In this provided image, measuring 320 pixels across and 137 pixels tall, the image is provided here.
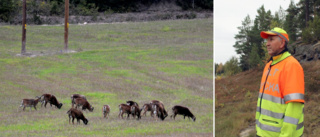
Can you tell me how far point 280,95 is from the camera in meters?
2.71

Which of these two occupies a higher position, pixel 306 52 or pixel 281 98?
pixel 306 52

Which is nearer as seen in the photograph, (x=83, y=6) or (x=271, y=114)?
(x=271, y=114)

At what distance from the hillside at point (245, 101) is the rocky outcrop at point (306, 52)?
0.35 ft

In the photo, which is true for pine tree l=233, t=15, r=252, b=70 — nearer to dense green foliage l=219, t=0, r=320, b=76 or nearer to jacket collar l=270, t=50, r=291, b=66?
dense green foliage l=219, t=0, r=320, b=76

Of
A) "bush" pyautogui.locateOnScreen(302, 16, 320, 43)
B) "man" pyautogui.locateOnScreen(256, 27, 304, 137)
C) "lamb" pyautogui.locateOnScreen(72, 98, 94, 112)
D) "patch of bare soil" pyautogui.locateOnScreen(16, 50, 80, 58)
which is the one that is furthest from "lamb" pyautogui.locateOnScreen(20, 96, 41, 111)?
"man" pyautogui.locateOnScreen(256, 27, 304, 137)

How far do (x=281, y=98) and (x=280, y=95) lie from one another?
0.03 meters

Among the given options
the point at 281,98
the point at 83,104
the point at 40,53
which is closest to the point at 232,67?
the point at 281,98

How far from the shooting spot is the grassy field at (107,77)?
7.56m

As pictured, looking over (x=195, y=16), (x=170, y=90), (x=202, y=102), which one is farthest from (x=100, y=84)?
(x=195, y=16)

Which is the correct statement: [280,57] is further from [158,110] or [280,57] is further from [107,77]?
[107,77]

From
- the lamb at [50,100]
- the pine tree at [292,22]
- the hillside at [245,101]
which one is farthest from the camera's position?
the lamb at [50,100]

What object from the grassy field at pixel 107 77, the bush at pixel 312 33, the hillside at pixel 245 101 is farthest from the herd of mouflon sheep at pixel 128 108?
the bush at pixel 312 33

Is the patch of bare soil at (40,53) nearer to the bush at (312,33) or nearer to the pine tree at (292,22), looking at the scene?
the pine tree at (292,22)

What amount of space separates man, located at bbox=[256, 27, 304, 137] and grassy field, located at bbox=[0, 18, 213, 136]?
4.20 metres
